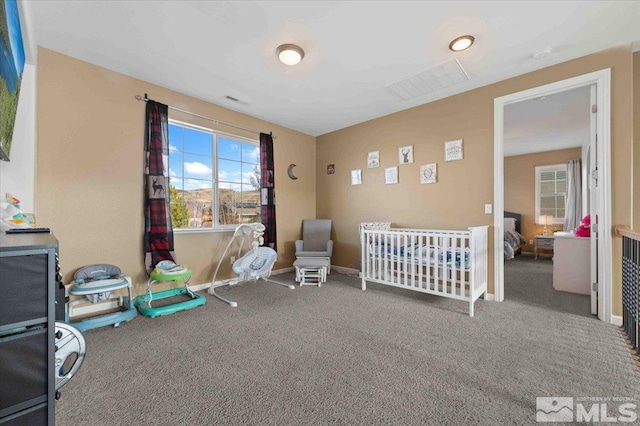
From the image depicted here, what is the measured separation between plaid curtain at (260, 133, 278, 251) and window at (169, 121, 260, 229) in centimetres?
15

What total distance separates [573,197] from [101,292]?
27.4 ft

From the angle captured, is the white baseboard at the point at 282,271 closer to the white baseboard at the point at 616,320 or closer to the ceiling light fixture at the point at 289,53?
the ceiling light fixture at the point at 289,53

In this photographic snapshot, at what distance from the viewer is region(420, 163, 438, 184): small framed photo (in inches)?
136

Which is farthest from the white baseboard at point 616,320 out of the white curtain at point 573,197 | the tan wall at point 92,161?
the tan wall at point 92,161

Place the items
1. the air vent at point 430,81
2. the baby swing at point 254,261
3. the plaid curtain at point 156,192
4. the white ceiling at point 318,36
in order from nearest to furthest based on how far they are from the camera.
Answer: the white ceiling at point 318,36
the air vent at point 430,81
the plaid curtain at point 156,192
the baby swing at point 254,261

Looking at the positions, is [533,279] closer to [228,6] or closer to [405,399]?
[405,399]

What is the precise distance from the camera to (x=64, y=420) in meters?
1.25

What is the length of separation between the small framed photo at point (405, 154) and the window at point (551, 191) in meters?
4.77

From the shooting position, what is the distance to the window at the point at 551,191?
19.7 ft

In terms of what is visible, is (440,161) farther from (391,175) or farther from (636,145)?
(636,145)

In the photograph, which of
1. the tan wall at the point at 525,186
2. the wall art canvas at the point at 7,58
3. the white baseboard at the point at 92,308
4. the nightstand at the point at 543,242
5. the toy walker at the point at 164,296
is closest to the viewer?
the wall art canvas at the point at 7,58

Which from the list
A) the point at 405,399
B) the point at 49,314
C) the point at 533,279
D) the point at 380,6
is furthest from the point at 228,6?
the point at 533,279

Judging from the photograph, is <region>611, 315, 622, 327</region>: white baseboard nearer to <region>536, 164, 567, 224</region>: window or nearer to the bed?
the bed

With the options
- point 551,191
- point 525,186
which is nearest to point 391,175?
point 525,186
